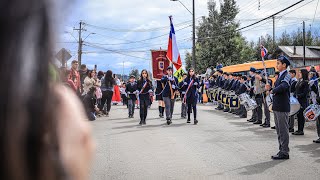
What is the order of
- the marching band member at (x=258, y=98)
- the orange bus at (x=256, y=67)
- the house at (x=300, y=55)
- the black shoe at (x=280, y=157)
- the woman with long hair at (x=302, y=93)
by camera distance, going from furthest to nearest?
the house at (x=300, y=55) < the orange bus at (x=256, y=67) < the marching band member at (x=258, y=98) < the woman with long hair at (x=302, y=93) < the black shoe at (x=280, y=157)

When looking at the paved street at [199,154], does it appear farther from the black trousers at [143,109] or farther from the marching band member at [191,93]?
the marching band member at [191,93]

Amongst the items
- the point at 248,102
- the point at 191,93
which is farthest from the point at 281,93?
the point at 248,102

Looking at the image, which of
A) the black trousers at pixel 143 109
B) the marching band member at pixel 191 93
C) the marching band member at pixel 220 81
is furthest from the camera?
the marching band member at pixel 220 81

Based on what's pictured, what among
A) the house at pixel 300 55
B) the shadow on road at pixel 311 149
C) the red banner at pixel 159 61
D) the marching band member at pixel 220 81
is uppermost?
the house at pixel 300 55

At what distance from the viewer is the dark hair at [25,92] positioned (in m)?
0.79

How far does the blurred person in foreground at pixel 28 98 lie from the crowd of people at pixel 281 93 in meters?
6.82

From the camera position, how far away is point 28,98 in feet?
2.62

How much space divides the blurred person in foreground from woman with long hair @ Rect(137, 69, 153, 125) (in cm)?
1188

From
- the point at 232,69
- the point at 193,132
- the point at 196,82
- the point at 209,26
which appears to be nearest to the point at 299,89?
the point at 193,132

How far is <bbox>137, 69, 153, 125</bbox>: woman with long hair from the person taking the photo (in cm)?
1280

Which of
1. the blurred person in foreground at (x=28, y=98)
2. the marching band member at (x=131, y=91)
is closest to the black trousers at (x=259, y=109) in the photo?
the marching band member at (x=131, y=91)

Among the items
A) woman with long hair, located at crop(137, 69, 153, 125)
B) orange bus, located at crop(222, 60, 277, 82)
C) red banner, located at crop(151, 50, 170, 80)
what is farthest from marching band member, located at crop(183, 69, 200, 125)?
orange bus, located at crop(222, 60, 277, 82)

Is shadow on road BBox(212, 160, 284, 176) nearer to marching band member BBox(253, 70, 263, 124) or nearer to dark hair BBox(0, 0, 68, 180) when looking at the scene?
dark hair BBox(0, 0, 68, 180)

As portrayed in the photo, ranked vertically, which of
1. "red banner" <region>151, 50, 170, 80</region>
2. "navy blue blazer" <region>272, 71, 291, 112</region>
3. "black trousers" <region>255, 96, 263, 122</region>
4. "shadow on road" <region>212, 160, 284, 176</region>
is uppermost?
"red banner" <region>151, 50, 170, 80</region>
